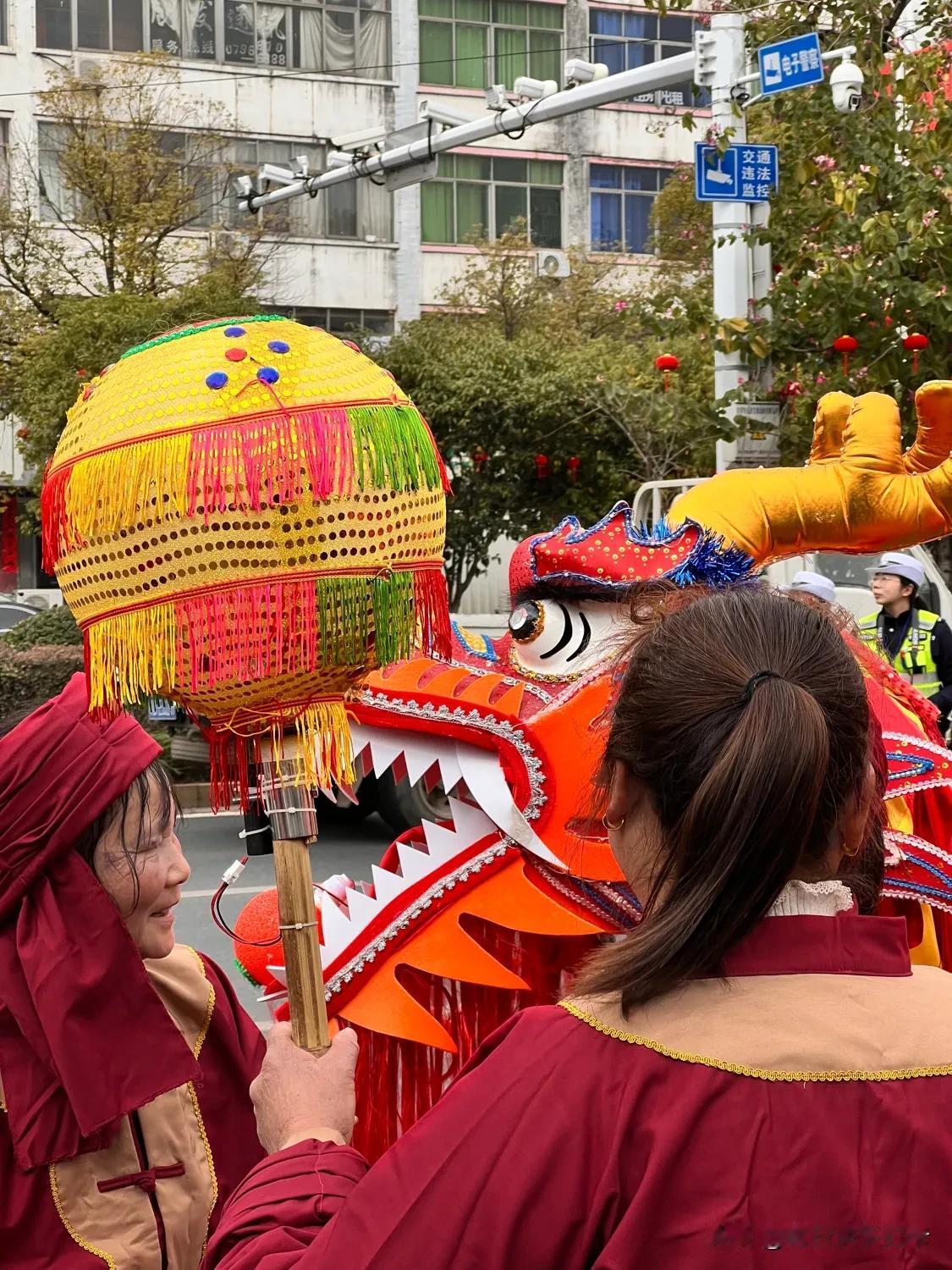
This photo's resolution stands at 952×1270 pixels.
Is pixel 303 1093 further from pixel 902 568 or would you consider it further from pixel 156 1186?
pixel 902 568

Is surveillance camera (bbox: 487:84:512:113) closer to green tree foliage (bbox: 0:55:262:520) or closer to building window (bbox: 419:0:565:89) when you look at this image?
green tree foliage (bbox: 0:55:262:520)

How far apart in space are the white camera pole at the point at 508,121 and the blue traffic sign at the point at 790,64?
1255 mm

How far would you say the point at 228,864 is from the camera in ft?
26.2

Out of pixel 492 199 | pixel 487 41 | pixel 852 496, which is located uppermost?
pixel 487 41

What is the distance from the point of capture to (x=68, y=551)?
5.82 ft

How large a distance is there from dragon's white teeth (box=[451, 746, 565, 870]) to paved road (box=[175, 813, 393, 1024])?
11.0 feet

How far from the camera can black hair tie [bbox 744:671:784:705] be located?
1238 mm

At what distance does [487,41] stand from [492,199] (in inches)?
103

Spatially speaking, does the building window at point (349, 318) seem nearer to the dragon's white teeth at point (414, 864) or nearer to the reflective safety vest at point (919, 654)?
the reflective safety vest at point (919, 654)

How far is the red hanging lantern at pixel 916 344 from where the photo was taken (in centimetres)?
793

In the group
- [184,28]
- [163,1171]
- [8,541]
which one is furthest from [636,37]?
[163,1171]

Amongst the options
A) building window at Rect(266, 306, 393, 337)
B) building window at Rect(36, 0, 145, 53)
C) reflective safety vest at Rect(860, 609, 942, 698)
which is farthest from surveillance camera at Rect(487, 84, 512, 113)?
building window at Rect(36, 0, 145, 53)

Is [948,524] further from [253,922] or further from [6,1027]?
[6,1027]

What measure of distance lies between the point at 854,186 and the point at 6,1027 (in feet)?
24.4
